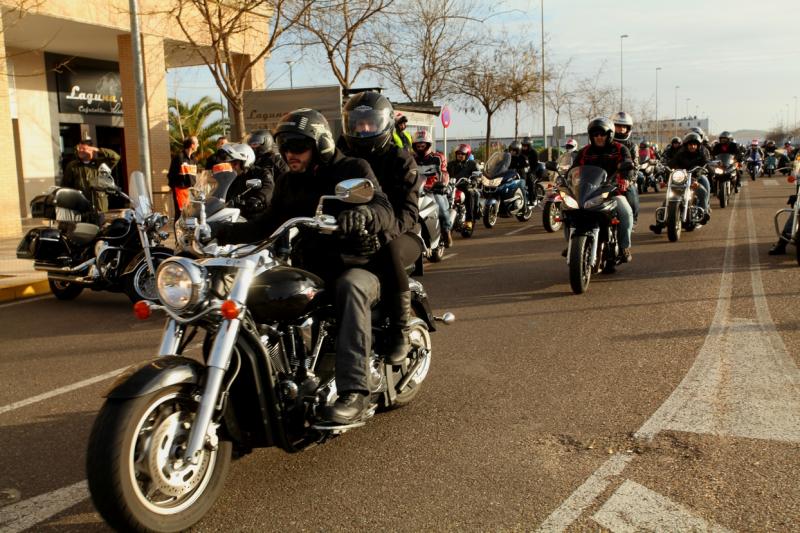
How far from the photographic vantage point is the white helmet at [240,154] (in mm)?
8906

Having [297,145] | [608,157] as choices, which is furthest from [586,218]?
[297,145]

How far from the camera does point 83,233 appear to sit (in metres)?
9.27

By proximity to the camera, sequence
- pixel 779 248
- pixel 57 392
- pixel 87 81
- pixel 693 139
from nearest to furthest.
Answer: pixel 57 392
pixel 779 248
pixel 693 139
pixel 87 81

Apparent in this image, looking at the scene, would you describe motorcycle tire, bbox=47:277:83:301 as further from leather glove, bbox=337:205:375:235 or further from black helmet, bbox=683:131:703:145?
black helmet, bbox=683:131:703:145

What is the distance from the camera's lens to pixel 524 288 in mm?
9242

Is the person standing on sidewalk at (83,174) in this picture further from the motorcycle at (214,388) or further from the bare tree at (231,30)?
the motorcycle at (214,388)

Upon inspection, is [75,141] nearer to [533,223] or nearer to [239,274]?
[533,223]

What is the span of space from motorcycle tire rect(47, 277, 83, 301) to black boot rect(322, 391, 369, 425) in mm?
6874

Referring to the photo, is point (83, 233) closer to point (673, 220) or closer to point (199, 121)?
point (673, 220)

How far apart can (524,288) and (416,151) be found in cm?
462

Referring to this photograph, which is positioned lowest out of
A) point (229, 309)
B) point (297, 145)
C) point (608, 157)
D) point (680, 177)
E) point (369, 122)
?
point (229, 309)

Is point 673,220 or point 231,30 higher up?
point 231,30

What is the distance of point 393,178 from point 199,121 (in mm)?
30946

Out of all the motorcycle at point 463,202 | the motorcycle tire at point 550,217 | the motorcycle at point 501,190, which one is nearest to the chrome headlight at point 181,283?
the motorcycle at point 463,202
